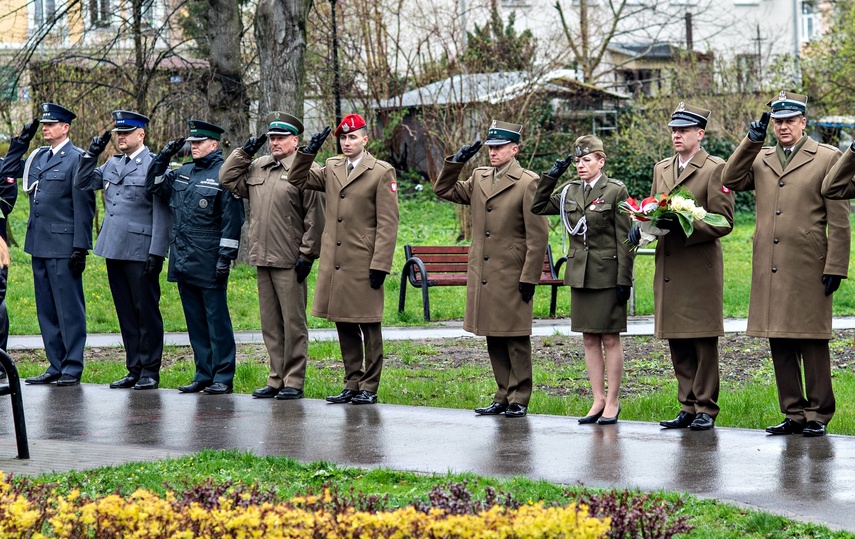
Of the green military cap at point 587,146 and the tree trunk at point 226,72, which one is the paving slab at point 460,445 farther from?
the tree trunk at point 226,72

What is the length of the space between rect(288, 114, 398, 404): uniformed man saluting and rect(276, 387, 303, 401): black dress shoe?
0.35 metres

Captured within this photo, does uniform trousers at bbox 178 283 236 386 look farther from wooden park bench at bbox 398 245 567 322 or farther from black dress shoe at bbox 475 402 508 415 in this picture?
wooden park bench at bbox 398 245 567 322

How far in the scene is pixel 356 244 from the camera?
9.73 metres

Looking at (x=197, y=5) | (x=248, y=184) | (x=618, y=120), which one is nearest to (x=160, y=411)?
(x=248, y=184)

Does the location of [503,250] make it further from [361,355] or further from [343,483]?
[343,483]

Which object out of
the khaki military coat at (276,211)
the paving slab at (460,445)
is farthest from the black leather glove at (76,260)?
the khaki military coat at (276,211)

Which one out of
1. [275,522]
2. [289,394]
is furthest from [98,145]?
[275,522]

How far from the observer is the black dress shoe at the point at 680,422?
26.8 ft

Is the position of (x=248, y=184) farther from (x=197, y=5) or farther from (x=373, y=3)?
(x=373, y=3)

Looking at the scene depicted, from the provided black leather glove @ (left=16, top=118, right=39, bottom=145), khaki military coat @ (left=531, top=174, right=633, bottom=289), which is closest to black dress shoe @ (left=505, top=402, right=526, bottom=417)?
khaki military coat @ (left=531, top=174, right=633, bottom=289)

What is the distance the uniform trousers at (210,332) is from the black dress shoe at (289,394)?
615mm

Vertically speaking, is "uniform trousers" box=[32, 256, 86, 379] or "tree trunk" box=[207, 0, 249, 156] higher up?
"tree trunk" box=[207, 0, 249, 156]

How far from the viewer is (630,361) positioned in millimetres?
11648

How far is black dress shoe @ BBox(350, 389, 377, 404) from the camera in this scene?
9.55 m
